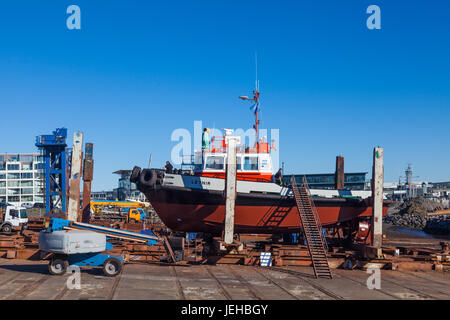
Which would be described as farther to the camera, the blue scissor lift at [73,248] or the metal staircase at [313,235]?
the metal staircase at [313,235]

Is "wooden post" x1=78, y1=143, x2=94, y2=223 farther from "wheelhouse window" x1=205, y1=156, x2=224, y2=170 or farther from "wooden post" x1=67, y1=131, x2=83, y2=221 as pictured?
"wheelhouse window" x1=205, y1=156, x2=224, y2=170

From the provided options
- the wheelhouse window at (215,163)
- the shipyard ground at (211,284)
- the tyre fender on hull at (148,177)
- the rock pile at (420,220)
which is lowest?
the rock pile at (420,220)

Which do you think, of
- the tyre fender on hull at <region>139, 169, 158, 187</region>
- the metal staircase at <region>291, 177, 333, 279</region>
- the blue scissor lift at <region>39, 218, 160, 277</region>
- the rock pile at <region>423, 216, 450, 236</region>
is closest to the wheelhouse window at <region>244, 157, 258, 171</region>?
the metal staircase at <region>291, 177, 333, 279</region>

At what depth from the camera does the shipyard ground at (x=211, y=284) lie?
10.9m

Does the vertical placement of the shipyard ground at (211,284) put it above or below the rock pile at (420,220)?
above

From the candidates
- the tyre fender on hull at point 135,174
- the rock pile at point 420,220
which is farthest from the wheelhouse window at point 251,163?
the rock pile at point 420,220

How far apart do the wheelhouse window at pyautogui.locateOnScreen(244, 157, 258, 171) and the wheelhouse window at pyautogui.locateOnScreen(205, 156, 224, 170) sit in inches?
53.1

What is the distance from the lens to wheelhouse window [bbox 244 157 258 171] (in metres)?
22.2

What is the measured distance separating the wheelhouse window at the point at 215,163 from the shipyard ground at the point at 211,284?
675 cm

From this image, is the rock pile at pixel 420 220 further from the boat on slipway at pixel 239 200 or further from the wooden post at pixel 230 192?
the wooden post at pixel 230 192

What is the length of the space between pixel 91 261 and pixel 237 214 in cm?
817
